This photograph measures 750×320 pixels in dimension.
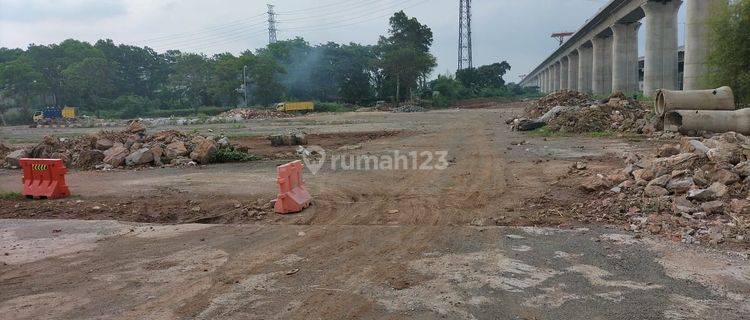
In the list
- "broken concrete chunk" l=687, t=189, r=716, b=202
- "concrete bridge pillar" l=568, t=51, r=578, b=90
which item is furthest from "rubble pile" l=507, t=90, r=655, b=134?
"concrete bridge pillar" l=568, t=51, r=578, b=90

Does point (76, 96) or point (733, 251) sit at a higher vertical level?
point (76, 96)

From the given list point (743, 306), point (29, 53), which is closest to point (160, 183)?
point (743, 306)

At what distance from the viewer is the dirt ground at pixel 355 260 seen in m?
4.61

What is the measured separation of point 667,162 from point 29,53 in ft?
313

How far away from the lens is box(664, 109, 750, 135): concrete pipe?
679 inches

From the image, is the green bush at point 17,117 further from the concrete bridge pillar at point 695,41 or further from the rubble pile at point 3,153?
the concrete bridge pillar at point 695,41

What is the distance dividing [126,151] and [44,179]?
6.18 m

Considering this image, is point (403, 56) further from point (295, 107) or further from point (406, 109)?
point (295, 107)

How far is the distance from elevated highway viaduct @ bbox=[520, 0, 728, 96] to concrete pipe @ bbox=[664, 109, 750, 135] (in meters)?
7.80

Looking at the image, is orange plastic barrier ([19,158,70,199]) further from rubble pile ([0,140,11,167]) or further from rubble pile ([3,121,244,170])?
rubble pile ([0,140,11,167])

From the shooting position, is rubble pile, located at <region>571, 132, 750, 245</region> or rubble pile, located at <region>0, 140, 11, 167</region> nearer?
rubble pile, located at <region>571, 132, 750, 245</region>

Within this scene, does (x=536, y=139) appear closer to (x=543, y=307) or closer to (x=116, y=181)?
(x=116, y=181)

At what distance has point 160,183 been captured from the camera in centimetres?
1266

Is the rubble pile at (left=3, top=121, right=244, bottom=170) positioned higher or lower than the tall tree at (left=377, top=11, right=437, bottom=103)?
lower
